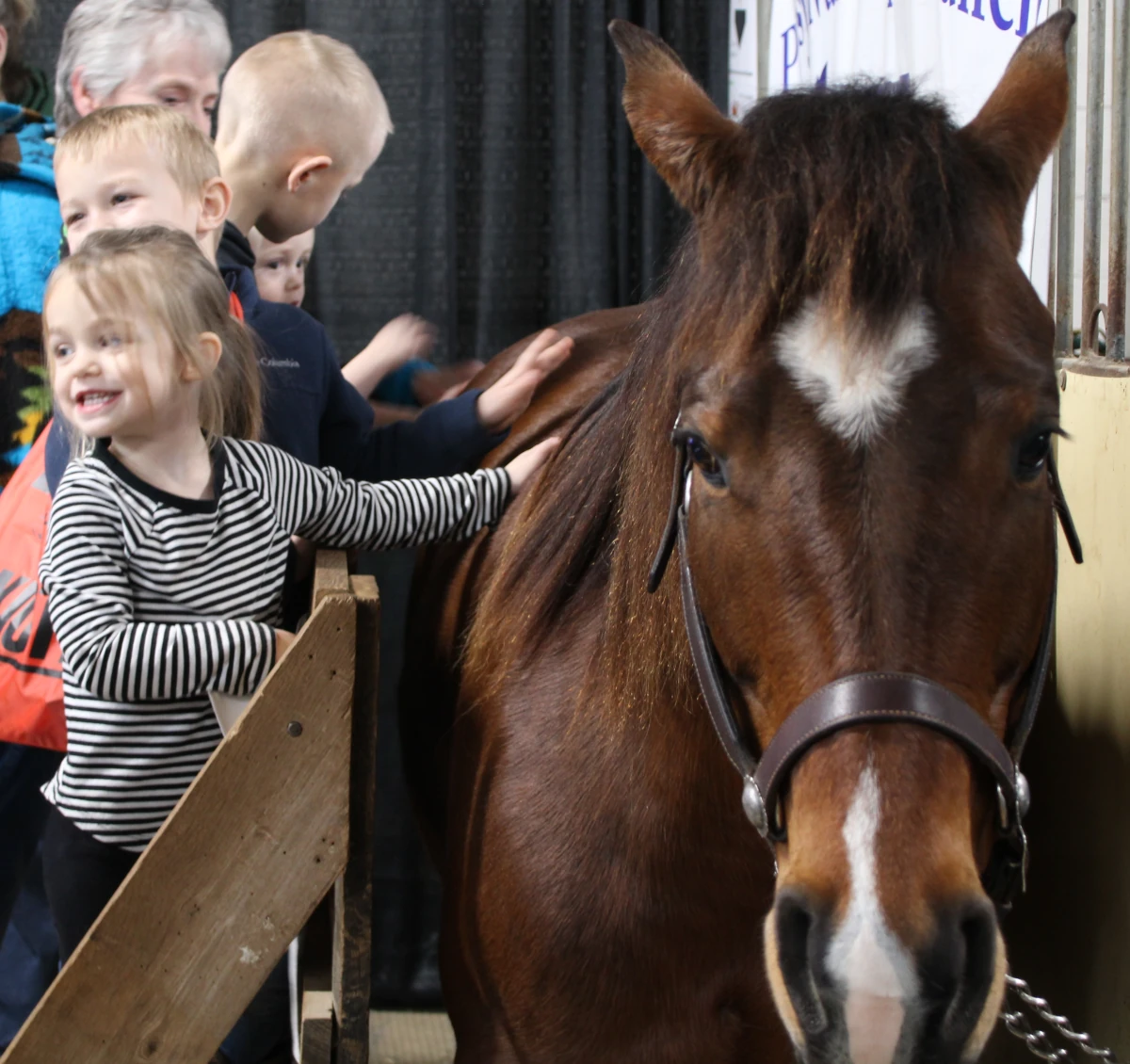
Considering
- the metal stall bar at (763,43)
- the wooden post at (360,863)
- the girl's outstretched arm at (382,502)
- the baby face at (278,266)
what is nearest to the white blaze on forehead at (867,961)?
the wooden post at (360,863)

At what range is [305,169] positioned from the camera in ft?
5.27

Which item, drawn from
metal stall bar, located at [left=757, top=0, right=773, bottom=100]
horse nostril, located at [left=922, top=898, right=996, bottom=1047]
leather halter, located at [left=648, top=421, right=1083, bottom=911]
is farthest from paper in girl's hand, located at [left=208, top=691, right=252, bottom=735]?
metal stall bar, located at [left=757, top=0, right=773, bottom=100]

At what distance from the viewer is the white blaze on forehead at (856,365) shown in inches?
31.2

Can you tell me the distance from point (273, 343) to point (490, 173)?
1085mm

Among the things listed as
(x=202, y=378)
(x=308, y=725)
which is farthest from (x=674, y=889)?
(x=202, y=378)

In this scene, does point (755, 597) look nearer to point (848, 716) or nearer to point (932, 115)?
point (848, 716)

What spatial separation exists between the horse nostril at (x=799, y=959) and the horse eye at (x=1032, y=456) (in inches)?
12.5

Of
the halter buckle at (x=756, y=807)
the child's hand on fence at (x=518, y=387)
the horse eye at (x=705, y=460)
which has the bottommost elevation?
the halter buckle at (x=756, y=807)

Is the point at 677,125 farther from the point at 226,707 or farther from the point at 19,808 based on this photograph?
the point at 19,808

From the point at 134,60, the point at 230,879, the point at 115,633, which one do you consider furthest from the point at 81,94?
the point at 230,879

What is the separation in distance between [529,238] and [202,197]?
4.08 feet

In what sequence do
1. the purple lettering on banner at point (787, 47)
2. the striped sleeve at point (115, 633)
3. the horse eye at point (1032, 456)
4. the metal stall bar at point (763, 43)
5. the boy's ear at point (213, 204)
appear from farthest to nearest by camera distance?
the metal stall bar at point (763, 43)
the purple lettering on banner at point (787, 47)
the boy's ear at point (213, 204)
the striped sleeve at point (115, 633)
the horse eye at point (1032, 456)

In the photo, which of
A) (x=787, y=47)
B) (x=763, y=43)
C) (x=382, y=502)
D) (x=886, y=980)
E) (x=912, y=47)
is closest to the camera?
(x=886, y=980)

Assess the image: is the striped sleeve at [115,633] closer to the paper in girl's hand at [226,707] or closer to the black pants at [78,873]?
the paper in girl's hand at [226,707]
